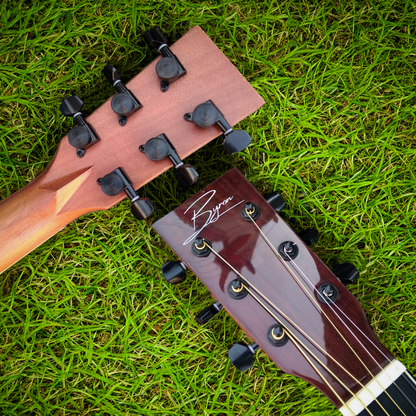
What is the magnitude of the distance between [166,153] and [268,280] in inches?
23.0

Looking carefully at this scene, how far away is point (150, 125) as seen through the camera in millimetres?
1341

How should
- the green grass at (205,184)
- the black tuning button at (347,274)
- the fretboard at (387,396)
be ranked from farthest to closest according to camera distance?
1. the green grass at (205,184)
2. the black tuning button at (347,274)
3. the fretboard at (387,396)

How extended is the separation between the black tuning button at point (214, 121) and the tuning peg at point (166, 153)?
4.9 inches

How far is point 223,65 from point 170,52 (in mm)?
197

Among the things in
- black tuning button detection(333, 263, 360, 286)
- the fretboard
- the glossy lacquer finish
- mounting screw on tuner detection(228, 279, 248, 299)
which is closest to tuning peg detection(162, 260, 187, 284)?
the glossy lacquer finish

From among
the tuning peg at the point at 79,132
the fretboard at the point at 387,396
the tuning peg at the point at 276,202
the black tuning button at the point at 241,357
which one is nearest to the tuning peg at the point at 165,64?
the tuning peg at the point at 79,132

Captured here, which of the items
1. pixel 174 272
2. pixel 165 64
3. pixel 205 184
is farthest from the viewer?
pixel 205 184

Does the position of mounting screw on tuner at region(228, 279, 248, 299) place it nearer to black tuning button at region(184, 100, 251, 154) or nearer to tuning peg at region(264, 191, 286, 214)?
tuning peg at region(264, 191, 286, 214)

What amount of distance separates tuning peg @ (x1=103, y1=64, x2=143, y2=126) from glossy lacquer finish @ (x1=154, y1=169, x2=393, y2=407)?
39 centimetres

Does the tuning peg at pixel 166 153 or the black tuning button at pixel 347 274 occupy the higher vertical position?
the tuning peg at pixel 166 153

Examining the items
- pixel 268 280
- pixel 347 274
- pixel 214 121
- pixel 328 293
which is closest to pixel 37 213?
pixel 214 121

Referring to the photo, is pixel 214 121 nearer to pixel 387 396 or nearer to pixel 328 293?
pixel 328 293

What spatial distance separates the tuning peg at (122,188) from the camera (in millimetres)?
1289
